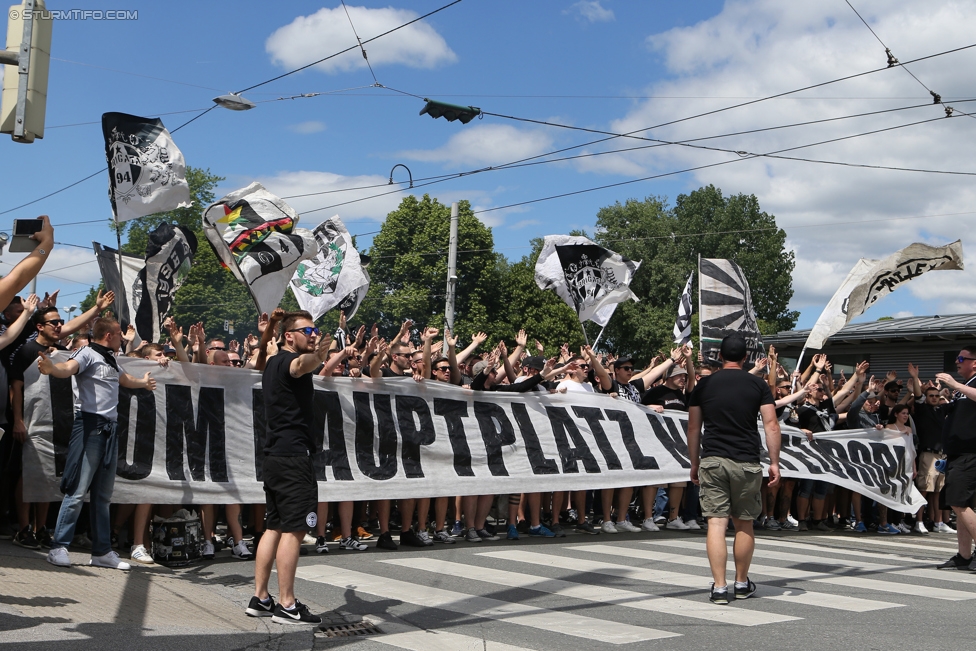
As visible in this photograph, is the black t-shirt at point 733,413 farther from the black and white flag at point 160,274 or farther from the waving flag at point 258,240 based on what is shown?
the black and white flag at point 160,274

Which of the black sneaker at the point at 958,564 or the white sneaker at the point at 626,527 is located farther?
the white sneaker at the point at 626,527

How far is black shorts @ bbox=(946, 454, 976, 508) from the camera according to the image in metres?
9.18

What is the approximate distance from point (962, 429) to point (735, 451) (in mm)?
3459

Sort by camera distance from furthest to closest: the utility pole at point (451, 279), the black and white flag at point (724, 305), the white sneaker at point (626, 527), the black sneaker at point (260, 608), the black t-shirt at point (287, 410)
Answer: the utility pole at point (451, 279), the black and white flag at point (724, 305), the white sneaker at point (626, 527), the black t-shirt at point (287, 410), the black sneaker at point (260, 608)

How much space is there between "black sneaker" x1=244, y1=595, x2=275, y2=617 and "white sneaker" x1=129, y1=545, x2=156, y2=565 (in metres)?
2.58

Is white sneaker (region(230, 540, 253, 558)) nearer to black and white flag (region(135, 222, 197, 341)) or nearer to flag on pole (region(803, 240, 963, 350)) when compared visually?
black and white flag (region(135, 222, 197, 341))

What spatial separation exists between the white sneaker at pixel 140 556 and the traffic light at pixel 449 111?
7441 millimetres

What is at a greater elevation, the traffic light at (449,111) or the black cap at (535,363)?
the traffic light at (449,111)

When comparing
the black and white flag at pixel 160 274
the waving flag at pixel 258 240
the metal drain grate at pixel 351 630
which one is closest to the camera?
the metal drain grate at pixel 351 630

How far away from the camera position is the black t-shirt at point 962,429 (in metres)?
9.27

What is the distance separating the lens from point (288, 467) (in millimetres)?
6160

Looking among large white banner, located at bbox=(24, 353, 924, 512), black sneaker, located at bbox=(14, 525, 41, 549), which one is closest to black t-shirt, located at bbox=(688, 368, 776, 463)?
large white banner, located at bbox=(24, 353, 924, 512)

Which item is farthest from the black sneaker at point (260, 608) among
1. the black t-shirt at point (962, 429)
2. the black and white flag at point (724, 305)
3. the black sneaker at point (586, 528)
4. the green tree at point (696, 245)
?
the green tree at point (696, 245)

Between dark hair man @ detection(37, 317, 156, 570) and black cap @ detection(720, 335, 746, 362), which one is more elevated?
black cap @ detection(720, 335, 746, 362)
